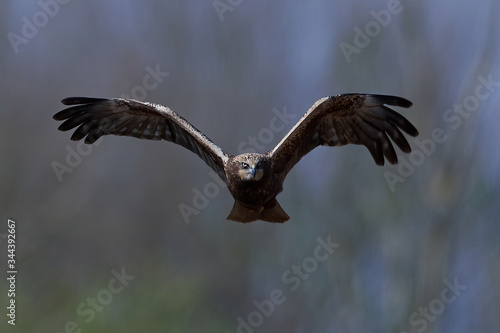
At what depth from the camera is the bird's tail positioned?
20.7 feet

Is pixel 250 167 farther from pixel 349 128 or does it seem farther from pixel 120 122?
pixel 120 122

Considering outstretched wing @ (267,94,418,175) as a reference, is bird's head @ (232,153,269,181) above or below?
below

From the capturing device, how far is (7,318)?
922cm

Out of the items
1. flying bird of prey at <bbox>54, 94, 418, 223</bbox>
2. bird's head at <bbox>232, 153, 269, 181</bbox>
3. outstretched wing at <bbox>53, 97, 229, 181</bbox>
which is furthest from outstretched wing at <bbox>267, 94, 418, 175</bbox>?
outstretched wing at <bbox>53, 97, 229, 181</bbox>

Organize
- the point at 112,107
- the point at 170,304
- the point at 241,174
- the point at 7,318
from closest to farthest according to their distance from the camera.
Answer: the point at 241,174, the point at 112,107, the point at 7,318, the point at 170,304

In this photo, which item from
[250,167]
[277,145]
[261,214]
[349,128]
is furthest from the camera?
[349,128]

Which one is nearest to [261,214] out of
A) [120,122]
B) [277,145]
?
[277,145]

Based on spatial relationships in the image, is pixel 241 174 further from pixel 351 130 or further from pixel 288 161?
pixel 351 130

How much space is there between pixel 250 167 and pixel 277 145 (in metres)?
0.51

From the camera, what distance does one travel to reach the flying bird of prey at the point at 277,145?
5.94 meters

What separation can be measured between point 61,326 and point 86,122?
364 centimetres

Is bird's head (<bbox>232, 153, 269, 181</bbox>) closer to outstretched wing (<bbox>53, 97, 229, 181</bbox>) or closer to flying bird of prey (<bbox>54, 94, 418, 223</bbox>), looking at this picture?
flying bird of prey (<bbox>54, 94, 418, 223</bbox>)

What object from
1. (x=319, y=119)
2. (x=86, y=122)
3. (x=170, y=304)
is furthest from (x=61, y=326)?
(x=319, y=119)

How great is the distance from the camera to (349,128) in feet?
21.8
